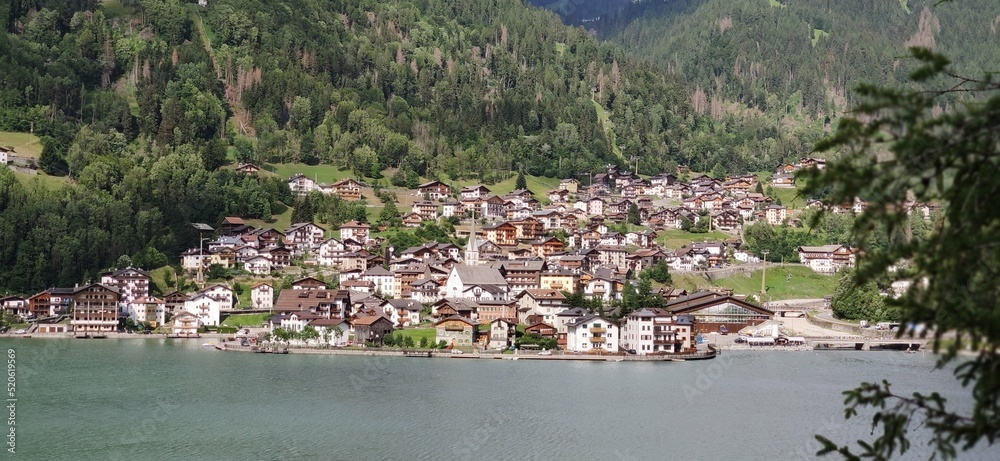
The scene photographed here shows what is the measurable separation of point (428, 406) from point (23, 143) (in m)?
64.0

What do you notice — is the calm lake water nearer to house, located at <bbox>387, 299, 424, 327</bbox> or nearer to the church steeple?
house, located at <bbox>387, 299, 424, 327</bbox>

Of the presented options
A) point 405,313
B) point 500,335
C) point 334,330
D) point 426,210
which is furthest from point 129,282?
point 426,210

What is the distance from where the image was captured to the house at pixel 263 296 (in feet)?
230

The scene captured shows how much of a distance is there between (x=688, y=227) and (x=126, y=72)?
55633 millimetres

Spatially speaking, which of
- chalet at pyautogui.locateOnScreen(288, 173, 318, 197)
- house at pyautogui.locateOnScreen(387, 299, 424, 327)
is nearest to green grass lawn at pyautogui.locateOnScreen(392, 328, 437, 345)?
house at pyautogui.locateOnScreen(387, 299, 424, 327)

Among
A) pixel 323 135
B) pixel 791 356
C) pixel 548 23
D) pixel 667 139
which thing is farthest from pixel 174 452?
pixel 548 23

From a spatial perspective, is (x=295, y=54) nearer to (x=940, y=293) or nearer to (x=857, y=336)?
(x=857, y=336)

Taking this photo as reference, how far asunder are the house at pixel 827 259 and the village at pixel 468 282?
0.10 metres

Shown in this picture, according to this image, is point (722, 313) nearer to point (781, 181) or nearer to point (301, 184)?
point (301, 184)

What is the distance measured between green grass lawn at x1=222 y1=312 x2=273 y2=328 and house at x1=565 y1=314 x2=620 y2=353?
19.5m

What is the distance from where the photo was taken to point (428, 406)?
39000 mm

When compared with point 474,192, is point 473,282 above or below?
below

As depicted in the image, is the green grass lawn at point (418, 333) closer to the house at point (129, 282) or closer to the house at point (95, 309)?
the house at point (95, 309)

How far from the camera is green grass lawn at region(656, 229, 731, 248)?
92.2 m
